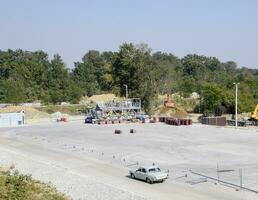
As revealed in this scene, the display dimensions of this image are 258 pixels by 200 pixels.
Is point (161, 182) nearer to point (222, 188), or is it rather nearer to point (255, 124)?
point (222, 188)

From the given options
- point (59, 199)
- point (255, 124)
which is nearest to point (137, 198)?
point (59, 199)

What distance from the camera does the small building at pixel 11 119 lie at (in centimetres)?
8969

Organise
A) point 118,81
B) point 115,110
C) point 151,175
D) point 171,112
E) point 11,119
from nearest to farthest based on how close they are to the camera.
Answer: point 151,175 → point 11,119 → point 115,110 → point 171,112 → point 118,81

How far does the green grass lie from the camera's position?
29.5 meters

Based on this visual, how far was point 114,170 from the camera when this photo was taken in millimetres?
39750

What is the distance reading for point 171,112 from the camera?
327 feet

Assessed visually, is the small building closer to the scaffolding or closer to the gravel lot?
the scaffolding

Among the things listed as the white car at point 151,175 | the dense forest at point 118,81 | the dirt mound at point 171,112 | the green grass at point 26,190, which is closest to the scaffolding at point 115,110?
the dirt mound at point 171,112

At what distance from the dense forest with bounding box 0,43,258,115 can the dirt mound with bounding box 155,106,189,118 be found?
3164 mm

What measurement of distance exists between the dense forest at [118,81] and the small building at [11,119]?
90.0 feet

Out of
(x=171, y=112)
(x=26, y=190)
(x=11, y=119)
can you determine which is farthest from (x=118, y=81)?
(x=26, y=190)

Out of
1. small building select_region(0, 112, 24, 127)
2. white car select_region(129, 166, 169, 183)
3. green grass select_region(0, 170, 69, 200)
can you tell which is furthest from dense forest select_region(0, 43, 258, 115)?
green grass select_region(0, 170, 69, 200)

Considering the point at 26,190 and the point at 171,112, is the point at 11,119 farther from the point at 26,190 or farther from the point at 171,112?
the point at 26,190

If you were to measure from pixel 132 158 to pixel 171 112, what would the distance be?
54.5 metres
